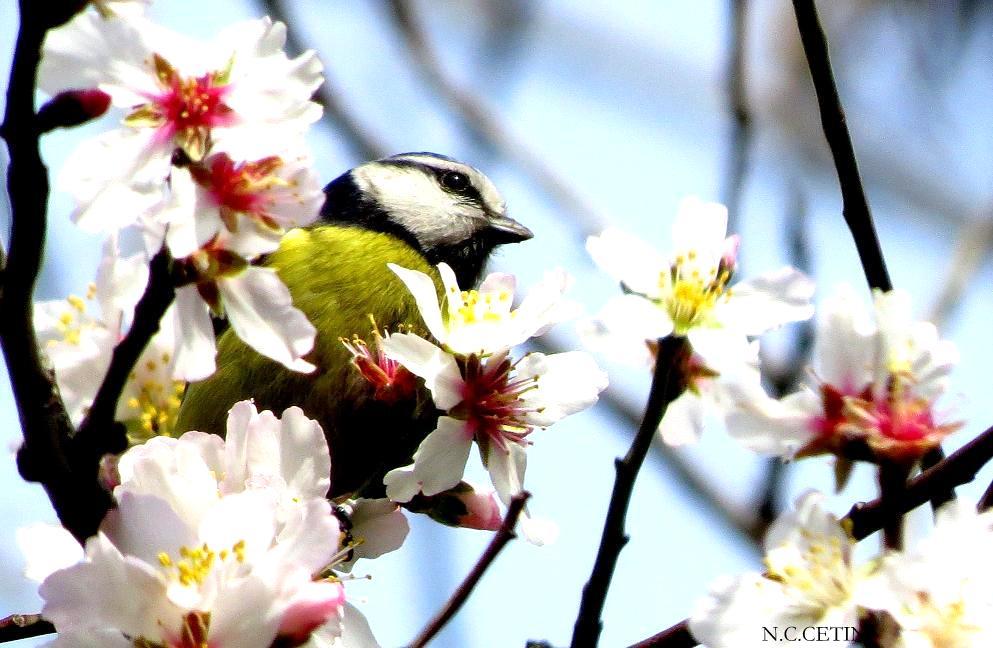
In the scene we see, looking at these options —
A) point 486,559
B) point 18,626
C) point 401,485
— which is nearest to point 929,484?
point 486,559

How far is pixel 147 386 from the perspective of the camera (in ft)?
6.40

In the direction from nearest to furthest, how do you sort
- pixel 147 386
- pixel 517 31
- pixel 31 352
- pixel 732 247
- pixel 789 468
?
pixel 31 352, pixel 732 247, pixel 147 386, pixel 789 468, pixel 517 31

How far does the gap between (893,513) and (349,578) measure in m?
0.75

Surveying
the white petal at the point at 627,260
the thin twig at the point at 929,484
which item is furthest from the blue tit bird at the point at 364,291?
the thin twig at the point at 929,484

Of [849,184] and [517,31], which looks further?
[517,31]

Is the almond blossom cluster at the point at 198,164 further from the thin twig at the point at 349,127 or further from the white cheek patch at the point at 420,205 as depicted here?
the thin twig at the point at 349,127

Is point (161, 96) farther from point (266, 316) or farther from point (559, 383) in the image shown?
point (559, 383)

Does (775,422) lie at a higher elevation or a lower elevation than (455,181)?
lower

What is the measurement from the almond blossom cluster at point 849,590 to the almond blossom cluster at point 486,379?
1.31ft

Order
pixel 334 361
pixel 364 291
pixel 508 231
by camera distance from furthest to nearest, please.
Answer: pixel 508 231
pixel 364 291
pixel 334 361

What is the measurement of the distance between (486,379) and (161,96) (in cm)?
47

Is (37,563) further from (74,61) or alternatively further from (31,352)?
(74,61)

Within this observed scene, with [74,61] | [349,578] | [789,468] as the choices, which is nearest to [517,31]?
[789,468]

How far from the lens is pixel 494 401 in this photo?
146 centimetres
